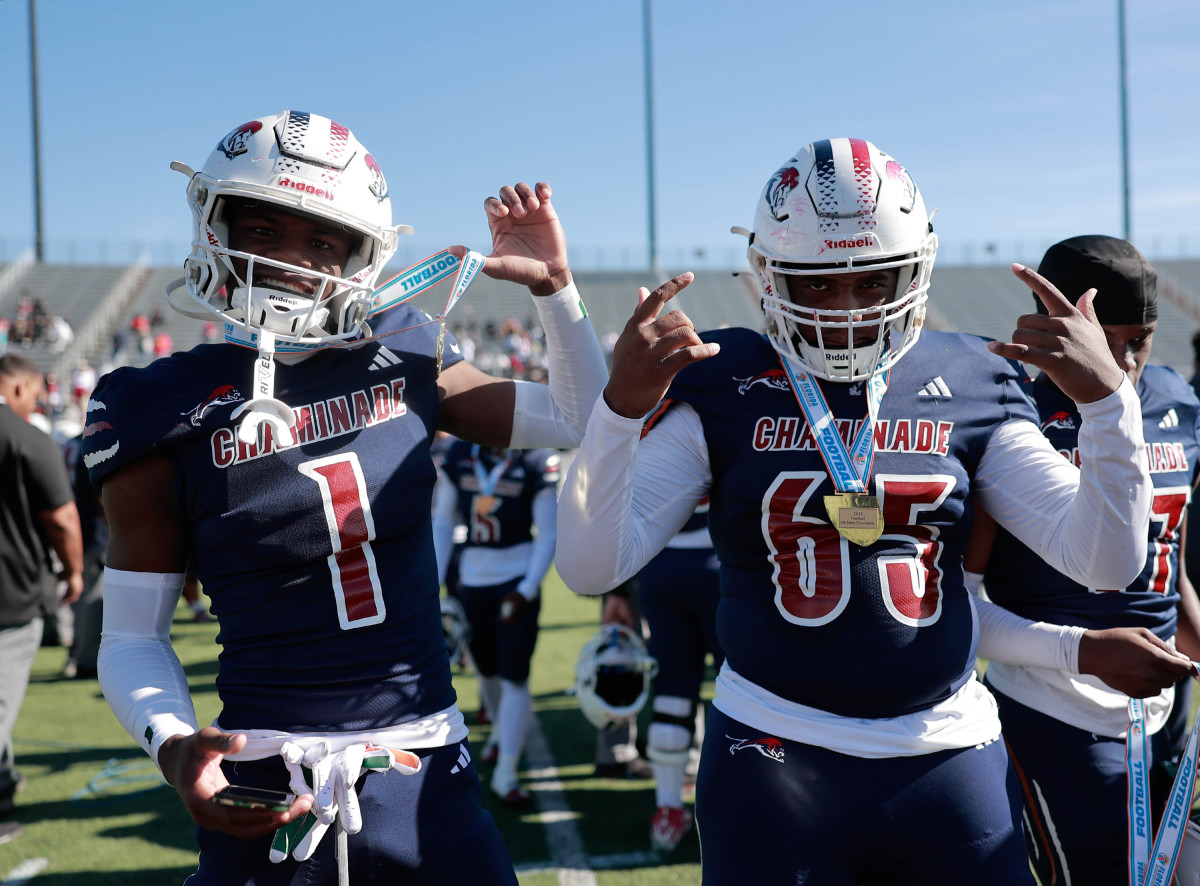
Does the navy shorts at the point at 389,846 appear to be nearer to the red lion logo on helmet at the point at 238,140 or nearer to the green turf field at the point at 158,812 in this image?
the red lion logo on helmet at the point at 238,140

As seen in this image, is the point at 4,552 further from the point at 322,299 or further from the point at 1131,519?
the point at 1131,519

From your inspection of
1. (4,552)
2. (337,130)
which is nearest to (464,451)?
(4,552)

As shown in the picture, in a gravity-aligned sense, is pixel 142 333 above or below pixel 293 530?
above

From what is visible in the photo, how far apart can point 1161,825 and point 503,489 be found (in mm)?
3515

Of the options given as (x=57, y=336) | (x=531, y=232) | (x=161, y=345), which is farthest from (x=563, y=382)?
(x=57, y=336)

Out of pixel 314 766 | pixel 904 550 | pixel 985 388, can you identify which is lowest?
pixel 314 766

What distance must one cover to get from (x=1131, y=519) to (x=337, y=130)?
1.77 metres

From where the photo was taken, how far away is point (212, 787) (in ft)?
5.25

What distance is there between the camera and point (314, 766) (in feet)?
5.77

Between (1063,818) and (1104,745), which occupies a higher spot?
(1104,745)

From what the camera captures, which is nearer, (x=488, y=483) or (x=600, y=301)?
(x=488, y=483)

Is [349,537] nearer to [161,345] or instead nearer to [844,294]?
[844,294]

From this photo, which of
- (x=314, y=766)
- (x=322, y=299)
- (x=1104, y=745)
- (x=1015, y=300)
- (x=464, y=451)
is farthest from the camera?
(x=1015, y=300)

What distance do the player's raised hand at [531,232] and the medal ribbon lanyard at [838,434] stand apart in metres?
0.56
